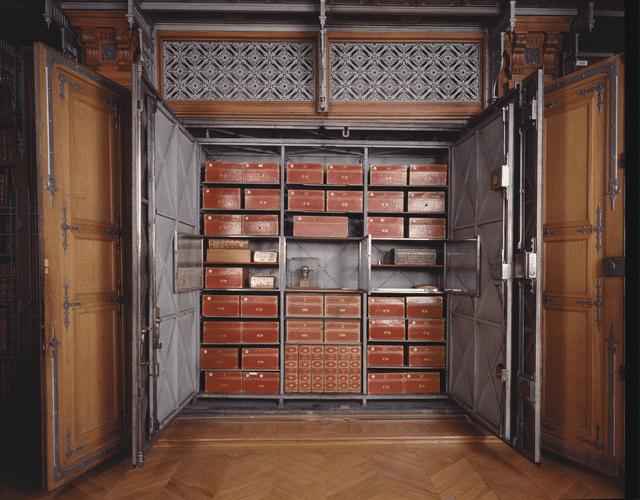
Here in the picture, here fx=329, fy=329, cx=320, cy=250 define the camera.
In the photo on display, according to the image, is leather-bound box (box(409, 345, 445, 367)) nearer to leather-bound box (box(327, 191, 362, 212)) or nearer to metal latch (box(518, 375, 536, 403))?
metal latch (box(518, 375, 536, 403))

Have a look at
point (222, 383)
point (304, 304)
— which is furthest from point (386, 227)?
point (222, 383)

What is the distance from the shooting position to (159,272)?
2.78 m

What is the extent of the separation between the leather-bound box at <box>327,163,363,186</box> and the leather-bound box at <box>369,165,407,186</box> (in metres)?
0.18

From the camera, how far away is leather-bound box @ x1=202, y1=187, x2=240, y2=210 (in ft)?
12.5

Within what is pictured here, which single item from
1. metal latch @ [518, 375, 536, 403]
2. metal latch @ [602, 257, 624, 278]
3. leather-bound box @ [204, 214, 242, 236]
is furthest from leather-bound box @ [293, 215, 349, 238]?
metal latch @ [602, 257, 624, 278]

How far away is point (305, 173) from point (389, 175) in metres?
0.98

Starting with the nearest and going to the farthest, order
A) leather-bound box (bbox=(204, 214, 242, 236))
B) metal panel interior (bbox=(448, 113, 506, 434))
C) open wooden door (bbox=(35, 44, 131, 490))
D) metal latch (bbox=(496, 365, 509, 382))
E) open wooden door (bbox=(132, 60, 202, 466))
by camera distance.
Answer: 1. open wooden door (bbox=(35, 44, 131, 490))
2. open wooden door (bbox=(132, 60, 202, 466))
3. metal latch (bbox=(496, 365, 509, 382))
4. metal panel interior (bbox=(448, 113, 506, 434))
5. leather-bound box (bbox=(204, 214, 242, 236))

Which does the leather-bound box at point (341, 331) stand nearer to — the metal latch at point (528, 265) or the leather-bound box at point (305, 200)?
the leather-bound box at point (305, 200)

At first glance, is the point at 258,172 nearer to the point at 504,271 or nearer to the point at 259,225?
the point at 259,225

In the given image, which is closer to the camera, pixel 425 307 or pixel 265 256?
pixel 425 307

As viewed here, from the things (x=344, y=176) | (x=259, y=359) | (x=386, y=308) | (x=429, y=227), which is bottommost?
→ (x=259, y=359)

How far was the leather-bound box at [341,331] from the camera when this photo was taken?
3.76m

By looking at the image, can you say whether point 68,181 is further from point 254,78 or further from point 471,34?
point 471,34

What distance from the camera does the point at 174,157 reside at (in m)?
3.17
